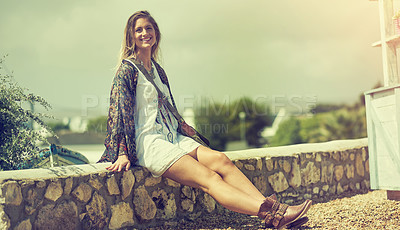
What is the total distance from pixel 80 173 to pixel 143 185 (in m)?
0.49

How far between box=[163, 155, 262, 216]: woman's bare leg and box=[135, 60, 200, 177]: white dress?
65mm

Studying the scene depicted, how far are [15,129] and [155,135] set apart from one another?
3.78 feet

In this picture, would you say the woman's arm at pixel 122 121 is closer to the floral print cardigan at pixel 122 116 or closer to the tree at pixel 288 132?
the floral print cardigan at pixel 122 116

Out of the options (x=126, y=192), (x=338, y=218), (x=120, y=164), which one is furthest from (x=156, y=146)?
(x=338, y=218)

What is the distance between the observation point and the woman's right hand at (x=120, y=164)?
→ 10.8 ft

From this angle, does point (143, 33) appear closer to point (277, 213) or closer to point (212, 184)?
point (212, 184)

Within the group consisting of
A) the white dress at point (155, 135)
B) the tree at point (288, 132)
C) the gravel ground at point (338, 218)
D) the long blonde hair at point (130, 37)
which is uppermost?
the long blonde hair at point (130, 37)

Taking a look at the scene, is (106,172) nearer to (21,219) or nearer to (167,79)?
(21,219)

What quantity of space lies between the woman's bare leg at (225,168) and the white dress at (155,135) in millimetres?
103

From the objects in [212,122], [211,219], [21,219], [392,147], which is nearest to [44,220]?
[21,219]

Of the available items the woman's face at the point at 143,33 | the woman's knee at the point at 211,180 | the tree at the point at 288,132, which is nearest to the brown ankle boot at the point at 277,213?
the woman's knee at the point at 211,180

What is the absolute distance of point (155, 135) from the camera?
3.40m

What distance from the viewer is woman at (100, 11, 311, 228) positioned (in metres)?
3.07

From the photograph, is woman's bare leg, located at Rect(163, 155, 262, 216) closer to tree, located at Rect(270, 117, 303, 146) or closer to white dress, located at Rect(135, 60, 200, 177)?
white dress, located at Rect(135, 60, 200, 177)
